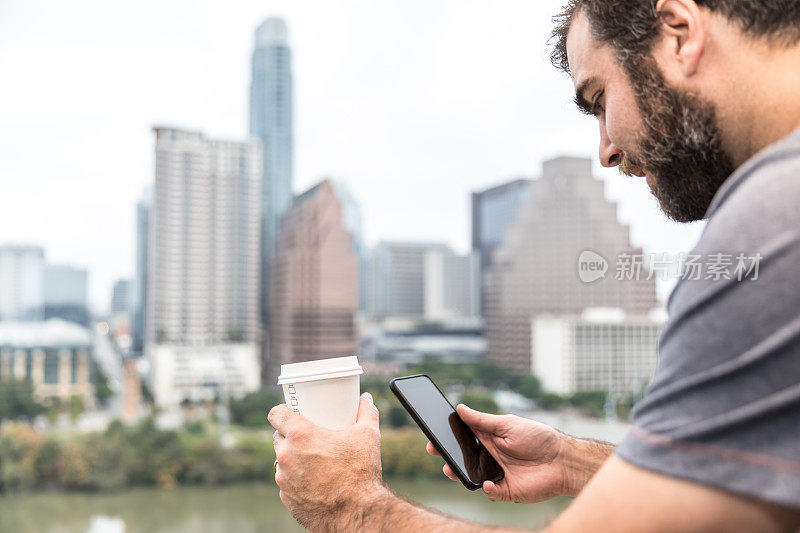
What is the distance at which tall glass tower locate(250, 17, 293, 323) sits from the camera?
12812mm

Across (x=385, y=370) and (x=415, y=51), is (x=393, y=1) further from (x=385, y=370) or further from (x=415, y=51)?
(x=385, y=370)

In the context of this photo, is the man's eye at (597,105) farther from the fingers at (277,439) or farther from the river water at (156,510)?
the river water at (156,510)

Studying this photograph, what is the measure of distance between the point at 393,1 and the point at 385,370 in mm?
5913

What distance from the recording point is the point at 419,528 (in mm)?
419

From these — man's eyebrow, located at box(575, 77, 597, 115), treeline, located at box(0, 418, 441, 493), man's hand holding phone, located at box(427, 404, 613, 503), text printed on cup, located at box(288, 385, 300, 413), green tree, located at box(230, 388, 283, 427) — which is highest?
man's eyebrow, located at box(575, 77, 597, 115)

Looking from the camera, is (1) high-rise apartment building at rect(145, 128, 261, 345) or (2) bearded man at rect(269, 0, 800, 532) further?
(1) high-rise apartment building at rect(145, 128, 261, 345)

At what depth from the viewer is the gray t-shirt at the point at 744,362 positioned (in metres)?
0.28

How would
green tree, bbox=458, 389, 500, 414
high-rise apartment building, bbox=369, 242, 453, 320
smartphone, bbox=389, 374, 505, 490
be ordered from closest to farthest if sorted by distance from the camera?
smartphone, bbox=389, 374, 505, 490
green tree, bbox=458, 389, 500, 414
high-rise apartment building, bbox=369, 242, 453, 320

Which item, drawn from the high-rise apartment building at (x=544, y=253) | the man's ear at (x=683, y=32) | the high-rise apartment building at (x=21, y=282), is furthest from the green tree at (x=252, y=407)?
the man's ear at (x=683, y=32)

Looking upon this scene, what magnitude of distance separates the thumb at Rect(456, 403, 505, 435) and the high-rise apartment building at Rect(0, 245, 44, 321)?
39.3 feet

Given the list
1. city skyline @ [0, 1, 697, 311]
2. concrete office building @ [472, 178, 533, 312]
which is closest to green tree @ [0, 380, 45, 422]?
city skyline @ [0, 1, 697, 311]

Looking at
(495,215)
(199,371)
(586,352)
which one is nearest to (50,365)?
(199,371)

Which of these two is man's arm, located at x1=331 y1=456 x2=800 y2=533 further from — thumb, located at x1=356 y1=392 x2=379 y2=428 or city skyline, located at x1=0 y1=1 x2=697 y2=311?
city skyline, located at x1=0 y1=1 x2=697 y2=311

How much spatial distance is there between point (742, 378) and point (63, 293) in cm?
1243
